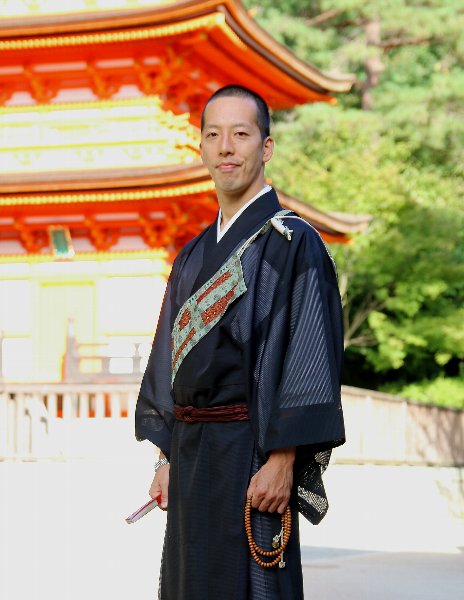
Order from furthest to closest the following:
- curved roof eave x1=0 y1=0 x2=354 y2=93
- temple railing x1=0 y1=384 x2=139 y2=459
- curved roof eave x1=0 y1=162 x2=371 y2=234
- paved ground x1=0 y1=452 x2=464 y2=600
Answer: curved roof eave x1=0 y1=0 x2=354 y2=93 → curved roof eave x1=0 y1=162 x2=371 y2=234 → temple railing x1=0 y1=384 x2=139 y2=459 → paved ground x1=0 y1=452 x2=464 y2=600

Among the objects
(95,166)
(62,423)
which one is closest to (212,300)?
(62,423)

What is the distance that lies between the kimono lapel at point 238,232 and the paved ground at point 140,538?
409 cm

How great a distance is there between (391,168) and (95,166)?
8.47 meters

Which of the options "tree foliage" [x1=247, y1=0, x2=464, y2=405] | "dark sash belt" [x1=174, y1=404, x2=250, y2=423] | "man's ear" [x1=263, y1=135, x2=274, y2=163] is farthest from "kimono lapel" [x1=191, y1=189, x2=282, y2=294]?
"tree foliage" [x1=247, y1=0, x2=464, y2=405]

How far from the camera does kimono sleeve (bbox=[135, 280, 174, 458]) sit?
4070 mm

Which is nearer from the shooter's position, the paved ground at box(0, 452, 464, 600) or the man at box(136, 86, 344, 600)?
the man at box(136, 86, 344, 600)

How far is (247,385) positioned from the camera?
144 inches

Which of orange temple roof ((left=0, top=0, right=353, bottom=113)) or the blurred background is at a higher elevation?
orange temple roof ((left=0, top=0, right=353, bottom=113))

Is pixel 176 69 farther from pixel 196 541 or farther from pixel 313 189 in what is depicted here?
pixel 196 541

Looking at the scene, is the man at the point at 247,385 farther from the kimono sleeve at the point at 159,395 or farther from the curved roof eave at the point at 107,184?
the curved roof eave at the point at 107,184

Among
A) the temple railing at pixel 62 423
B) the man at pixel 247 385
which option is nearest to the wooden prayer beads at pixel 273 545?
the man at pixel 247 385

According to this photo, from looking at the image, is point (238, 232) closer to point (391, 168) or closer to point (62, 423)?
point (62, 423)

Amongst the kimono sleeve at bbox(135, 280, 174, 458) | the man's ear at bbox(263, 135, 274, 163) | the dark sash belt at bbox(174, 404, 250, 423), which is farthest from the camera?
the kimono sleeve at bbox(135, 280, 174, 458)

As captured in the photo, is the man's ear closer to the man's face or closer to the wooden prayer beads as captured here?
the man's face
